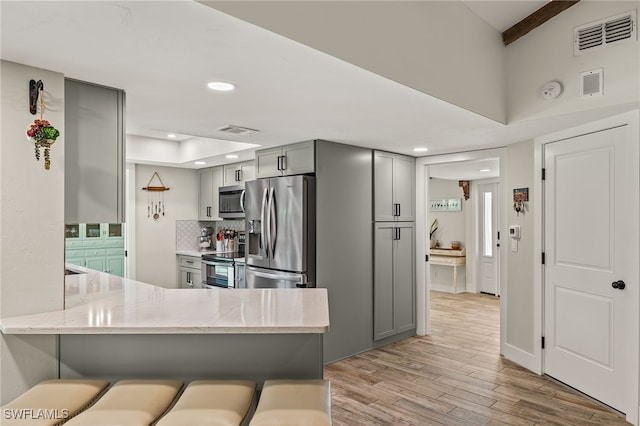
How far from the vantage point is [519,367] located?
379 centimetres

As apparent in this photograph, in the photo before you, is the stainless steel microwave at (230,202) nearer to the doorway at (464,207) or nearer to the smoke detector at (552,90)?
the doorway at (464,207)

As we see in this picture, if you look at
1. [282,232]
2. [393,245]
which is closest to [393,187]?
[393,245]

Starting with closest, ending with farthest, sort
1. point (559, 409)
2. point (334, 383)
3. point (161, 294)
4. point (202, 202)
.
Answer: point (161, 294) < point (559, 409) < point (334, 383) < point (202, 202)

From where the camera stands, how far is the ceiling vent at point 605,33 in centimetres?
260

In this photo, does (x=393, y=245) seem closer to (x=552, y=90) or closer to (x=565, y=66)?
(x=552, y=90)

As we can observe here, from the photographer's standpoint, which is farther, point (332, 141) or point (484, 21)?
point (332, 141)

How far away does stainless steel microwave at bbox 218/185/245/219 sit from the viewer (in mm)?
5246

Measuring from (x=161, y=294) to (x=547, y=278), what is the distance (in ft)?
10.7

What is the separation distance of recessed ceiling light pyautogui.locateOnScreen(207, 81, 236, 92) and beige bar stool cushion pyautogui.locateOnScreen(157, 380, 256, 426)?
154 cm

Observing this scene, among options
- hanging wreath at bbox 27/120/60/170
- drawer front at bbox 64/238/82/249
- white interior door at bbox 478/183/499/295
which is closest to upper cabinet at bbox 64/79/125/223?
hanging wreath at bbox 27/120/60/170

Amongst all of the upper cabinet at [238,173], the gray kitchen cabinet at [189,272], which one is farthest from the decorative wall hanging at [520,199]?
the gray kitchen cabinet at [189,272]

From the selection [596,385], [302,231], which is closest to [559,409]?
[596,385]

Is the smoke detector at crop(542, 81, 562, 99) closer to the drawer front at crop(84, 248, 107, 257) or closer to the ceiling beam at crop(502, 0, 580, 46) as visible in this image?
the ceiling beam at crop(502, 0, 580, 46)

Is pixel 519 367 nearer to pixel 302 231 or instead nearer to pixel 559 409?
pixel 559 409
